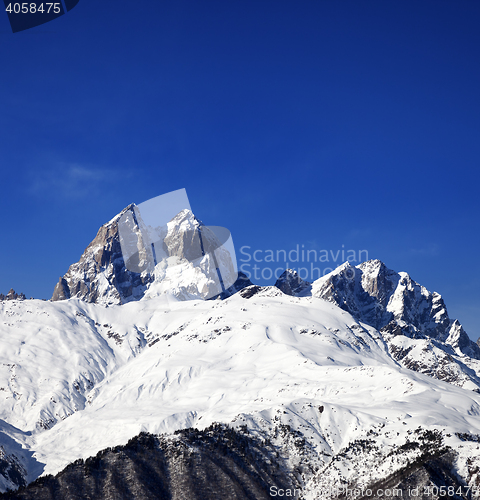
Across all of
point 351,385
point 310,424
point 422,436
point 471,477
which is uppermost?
point 351,385

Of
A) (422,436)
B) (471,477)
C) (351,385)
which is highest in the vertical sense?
(351,385)

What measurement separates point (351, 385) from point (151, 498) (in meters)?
105

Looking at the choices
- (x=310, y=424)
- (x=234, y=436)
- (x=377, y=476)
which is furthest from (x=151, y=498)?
(x=310, y=424)

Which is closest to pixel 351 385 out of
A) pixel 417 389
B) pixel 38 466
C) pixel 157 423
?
pixel 417 389

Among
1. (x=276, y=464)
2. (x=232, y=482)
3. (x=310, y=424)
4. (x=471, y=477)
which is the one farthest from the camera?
(x=310, y=424)

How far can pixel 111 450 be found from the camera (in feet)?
378

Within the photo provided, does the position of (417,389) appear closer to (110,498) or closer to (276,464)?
(276,464)

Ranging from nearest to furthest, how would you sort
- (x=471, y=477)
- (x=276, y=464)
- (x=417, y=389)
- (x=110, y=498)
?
(x=471, y=477), (x=110, y=498), (x=276, y=464), (x=417, y=389)

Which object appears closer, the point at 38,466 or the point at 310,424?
the point at 310,424

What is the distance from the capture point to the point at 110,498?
10019cm

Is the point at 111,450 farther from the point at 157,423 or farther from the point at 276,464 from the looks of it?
the point at 157,423

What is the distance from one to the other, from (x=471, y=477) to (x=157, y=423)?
127560 mm

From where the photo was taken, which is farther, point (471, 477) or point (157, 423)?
point (157, 423)

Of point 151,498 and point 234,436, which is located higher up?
point 234,436
